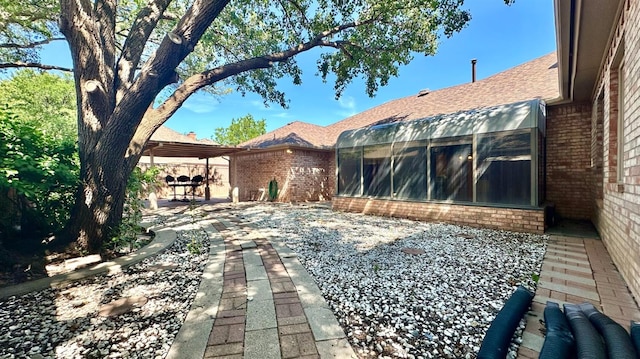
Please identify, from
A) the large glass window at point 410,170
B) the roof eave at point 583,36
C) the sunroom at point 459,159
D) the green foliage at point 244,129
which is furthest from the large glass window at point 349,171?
the green foliage at point 244,129

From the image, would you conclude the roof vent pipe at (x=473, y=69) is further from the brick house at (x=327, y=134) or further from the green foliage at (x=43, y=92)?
the green foliage at (x=43, y=92)

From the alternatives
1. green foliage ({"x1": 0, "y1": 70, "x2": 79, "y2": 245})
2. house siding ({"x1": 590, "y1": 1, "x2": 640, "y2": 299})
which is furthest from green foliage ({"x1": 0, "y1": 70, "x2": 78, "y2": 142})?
house siding ({"x1": 590, "y1": 1, "x2": 640, "y2": 299})

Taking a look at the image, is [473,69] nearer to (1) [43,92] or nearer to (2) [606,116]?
(2) [606,116]

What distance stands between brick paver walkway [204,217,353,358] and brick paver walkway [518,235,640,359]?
1.33m

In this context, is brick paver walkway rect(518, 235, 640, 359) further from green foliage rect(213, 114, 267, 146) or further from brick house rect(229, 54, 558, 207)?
green foliage rect(213, 114, 267, 146)

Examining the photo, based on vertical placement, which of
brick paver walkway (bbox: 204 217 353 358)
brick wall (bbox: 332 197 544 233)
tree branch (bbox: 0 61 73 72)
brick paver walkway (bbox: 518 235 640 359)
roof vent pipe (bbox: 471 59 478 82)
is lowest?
brick paver walkway (bbox: 518 235 640 359)

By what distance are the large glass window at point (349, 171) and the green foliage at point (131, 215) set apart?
535 cm

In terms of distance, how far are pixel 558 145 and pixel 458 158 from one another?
9.29 feet

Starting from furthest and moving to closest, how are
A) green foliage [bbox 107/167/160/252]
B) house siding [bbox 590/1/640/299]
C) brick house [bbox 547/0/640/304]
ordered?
1. green foliage [bbox 107/167/160/252]
2. brick house [bbox 547/0/640/304]
3. house siding [bbox 590/1/640/299]

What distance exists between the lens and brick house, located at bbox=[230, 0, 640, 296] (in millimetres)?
2773

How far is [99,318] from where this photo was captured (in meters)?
2.05

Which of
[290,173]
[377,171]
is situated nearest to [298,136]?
[290,173]

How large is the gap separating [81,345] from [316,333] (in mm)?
1601

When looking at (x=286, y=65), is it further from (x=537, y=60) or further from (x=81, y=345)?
(x=537, y=60)
